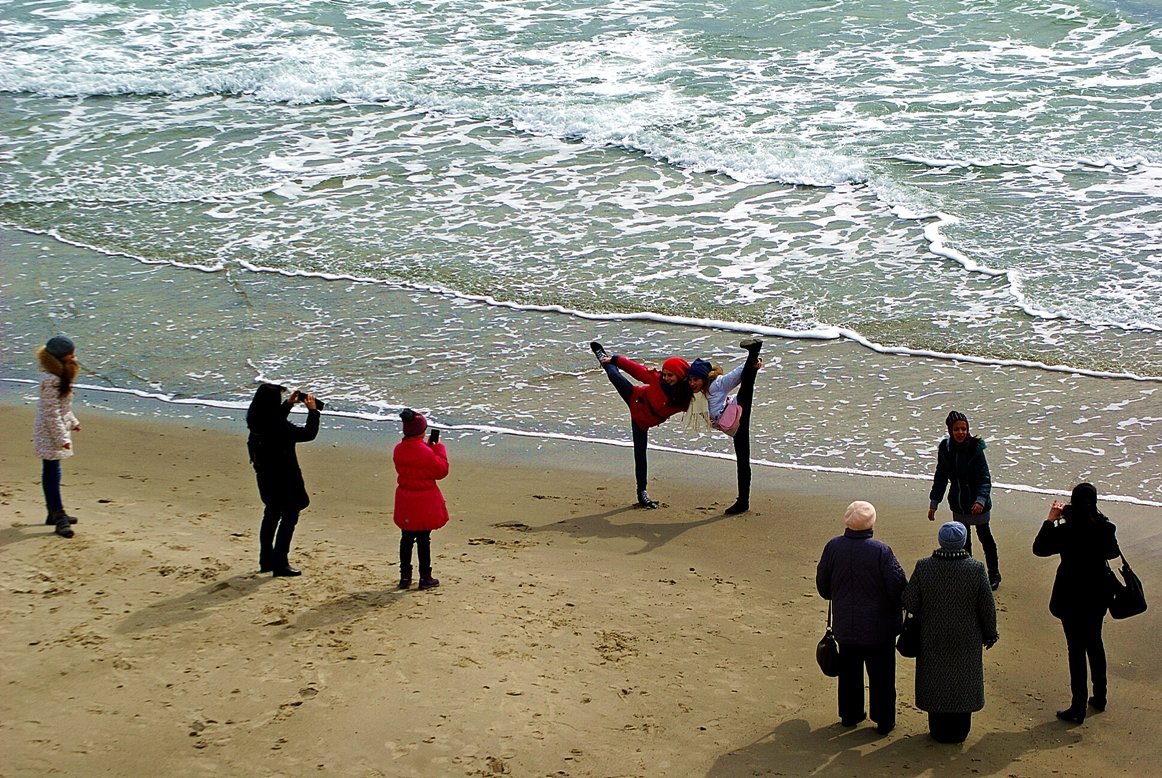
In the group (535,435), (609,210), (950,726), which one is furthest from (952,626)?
(609,210)

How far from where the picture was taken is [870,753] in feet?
22.0

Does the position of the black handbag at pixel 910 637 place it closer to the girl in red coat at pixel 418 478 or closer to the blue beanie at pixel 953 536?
the blue beanie at pixel 953 536

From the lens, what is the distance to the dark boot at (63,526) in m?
8.73

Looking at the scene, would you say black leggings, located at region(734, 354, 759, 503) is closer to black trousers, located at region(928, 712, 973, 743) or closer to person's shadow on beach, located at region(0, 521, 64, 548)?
black trousers, located at region(928, 712, 973, 743)

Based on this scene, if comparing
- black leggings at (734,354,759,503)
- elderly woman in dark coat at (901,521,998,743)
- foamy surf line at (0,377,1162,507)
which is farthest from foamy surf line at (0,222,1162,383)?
elderly woman in dark coat at (901,521,998,743)

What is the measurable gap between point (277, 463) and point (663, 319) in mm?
6342

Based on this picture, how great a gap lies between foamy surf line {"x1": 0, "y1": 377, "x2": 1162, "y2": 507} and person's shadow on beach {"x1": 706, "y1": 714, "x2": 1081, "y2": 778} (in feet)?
10.6

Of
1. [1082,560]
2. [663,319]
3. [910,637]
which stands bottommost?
[910,637]

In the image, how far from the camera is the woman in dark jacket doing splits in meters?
8.39

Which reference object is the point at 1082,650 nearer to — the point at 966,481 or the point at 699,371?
the point at 966,481

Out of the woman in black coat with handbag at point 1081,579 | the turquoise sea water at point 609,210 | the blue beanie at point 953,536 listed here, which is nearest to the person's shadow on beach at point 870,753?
the woman in black coat with handbag at point 1081,579

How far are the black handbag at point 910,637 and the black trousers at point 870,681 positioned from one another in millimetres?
67

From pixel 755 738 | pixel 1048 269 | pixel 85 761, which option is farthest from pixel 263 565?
pixel 1048 269

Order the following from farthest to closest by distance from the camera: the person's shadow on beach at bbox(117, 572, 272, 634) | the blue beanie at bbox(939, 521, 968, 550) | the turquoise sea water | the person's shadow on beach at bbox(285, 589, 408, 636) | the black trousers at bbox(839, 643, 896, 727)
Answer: the turquoise sea water < the person's shadow on beach at bbox(285, 589, 408, 636) < the person's shadow on beach at bbox(117, 572, 272, 634) < the black trousers at bbox(839, 643, 896, 727) < the blue beanie at bbox(939, 521, 968, 550)
